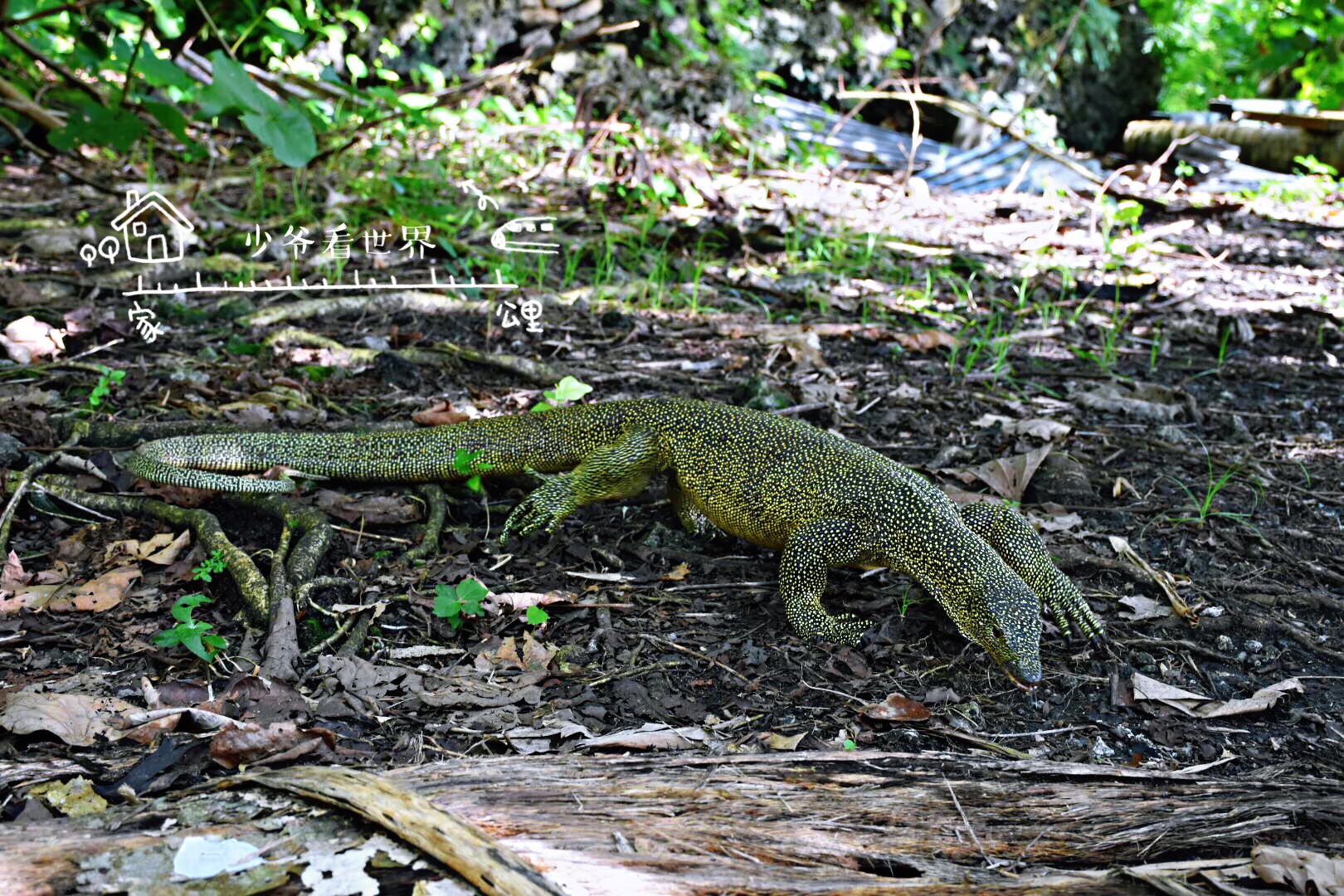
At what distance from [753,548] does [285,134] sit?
3241 millimetres

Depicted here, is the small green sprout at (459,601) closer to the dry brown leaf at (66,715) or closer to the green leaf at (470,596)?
the green leaf at (470,596)

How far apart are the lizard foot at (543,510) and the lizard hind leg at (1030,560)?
66.8 inches

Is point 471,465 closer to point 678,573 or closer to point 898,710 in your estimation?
point 678,573

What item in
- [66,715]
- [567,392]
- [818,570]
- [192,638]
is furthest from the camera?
[567,392]

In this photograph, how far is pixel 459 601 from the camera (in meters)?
3.79

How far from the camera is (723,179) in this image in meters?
10.0

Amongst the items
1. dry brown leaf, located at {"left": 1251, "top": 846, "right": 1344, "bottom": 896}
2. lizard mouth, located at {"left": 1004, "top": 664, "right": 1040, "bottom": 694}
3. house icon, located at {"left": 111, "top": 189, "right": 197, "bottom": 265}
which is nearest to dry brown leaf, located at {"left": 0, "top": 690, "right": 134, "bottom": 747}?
lizard mouth, located at {"left": 1004, "top": 664, "right": 1040, "bottom": 694}

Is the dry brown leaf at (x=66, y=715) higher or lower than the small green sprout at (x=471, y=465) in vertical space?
lower

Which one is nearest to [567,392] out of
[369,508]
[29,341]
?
[369,508]

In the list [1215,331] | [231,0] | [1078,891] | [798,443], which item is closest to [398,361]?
[798,443]

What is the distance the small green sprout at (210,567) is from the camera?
3.84 metres

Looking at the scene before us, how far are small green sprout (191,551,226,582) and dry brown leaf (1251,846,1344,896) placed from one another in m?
3.36

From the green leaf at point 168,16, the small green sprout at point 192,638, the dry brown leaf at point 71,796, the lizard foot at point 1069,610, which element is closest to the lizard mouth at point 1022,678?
the lizard foot at point 1069,610

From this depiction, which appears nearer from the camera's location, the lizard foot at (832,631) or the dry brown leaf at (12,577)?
the dry brown leaf at (12,577)
